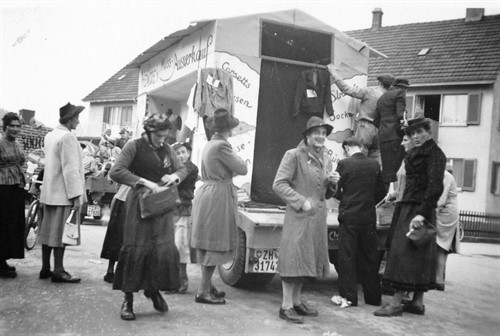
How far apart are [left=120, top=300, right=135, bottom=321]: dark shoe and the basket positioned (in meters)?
3.11

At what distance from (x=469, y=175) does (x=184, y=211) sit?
59.0ft

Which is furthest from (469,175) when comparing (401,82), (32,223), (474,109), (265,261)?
(32,223)

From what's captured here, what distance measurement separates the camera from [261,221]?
556cm

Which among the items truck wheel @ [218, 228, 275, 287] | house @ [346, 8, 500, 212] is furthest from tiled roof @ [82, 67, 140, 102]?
truck wheel @ [218, 228, 275, 287]

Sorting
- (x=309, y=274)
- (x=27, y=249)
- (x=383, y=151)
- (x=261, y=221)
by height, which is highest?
(x=383, y=151)

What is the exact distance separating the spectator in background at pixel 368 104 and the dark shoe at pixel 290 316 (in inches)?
124

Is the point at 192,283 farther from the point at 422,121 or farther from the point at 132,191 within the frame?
the point at 422,121

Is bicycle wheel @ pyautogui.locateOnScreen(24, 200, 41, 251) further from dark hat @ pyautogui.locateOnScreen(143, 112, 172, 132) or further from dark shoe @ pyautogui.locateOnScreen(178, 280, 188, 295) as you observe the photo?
dark hat @ pyautogui.locateOnScreen(143, 112, 172, 132)

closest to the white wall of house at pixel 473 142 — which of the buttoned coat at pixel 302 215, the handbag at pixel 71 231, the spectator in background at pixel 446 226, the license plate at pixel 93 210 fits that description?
the license plate at pixel 93 210

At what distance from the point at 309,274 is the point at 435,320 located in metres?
1.56

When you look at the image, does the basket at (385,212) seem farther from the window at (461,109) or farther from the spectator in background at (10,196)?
the window at (461,109)

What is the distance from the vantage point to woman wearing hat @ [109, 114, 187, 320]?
4535mm

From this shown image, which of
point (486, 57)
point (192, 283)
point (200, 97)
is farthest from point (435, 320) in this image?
point (486, 57)

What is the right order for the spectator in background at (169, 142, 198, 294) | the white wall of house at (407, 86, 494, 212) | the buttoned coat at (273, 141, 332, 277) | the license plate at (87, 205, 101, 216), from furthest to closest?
the white wall of house at (407, 86, 494, 212)
the license plate at (87, 205, 101, 216)
the spectator in background at (169, 142, 198, 294)
the buttoned coat at (273, 141, 332, 277)
